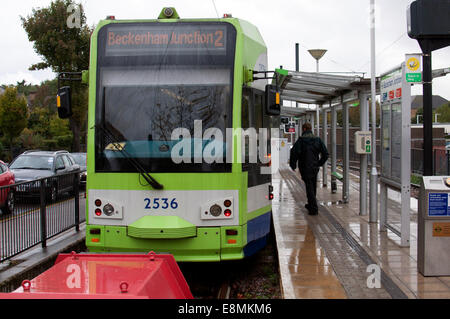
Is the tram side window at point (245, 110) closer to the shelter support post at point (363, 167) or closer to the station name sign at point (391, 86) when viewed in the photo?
the station name sign at point (391, 86)

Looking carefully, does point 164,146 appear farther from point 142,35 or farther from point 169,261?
point 169,261

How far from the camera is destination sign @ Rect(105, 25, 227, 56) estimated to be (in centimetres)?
671

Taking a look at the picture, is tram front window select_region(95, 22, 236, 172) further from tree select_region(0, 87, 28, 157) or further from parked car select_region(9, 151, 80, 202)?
tree select_region(0, 87, 28, 157)

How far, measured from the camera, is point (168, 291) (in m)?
4.14

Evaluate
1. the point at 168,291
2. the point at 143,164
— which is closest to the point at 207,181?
the point at 143,164

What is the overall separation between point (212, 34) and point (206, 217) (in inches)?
96.1

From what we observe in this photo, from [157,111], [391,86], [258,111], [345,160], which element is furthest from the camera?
[345,160]

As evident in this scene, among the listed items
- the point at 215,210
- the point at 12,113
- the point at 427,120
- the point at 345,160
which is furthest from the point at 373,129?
the point at 12,113

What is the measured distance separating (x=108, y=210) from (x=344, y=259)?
3463 millimetres

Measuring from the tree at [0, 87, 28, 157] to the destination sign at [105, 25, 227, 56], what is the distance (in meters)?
28.9

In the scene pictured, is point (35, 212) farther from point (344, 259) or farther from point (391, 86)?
A: point (391, 86)

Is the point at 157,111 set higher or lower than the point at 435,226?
higher

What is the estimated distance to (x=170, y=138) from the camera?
652 cm

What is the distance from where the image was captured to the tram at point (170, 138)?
653 centimetres
